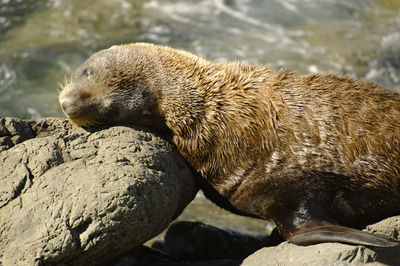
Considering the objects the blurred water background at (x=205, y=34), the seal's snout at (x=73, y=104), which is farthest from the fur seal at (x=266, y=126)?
the blurred water background at (x=205, y=34)

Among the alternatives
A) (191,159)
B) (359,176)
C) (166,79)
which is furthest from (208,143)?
(359,176)

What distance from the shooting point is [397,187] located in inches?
193

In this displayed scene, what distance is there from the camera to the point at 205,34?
12242 mm

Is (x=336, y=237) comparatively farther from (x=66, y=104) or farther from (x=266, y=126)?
(x=66, y=104)

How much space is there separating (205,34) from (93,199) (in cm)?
852

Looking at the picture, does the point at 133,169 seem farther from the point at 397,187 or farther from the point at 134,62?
the point at 397,187

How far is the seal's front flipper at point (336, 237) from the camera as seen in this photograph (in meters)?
4.05

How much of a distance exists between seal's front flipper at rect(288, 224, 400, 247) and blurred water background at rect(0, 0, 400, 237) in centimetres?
568

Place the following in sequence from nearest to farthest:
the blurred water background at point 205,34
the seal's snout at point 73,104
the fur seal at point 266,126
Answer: the fur seal at point 266,126
the seal's snout at point 73,104
the blurred water background at point 205,34

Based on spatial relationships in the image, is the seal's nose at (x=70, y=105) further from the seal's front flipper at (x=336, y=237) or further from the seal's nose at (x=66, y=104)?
the seal's front flipper at (x=336, y=237)

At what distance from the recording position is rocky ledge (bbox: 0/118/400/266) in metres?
4.15

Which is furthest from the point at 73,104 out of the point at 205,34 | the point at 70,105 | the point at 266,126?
the point at 205,34

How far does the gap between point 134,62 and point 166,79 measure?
35 cm

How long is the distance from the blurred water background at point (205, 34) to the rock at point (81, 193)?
449 centimetres
